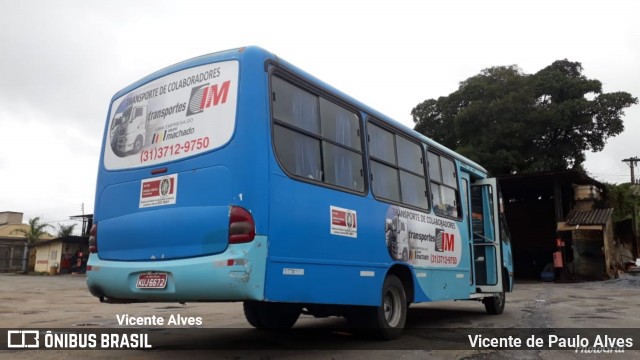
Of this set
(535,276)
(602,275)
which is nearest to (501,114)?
(535,276)

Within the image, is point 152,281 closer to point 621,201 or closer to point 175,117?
point 175,117

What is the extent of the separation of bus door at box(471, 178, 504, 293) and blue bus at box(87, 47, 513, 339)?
3.36 meters

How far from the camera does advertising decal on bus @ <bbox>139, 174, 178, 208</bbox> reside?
16.1 ft

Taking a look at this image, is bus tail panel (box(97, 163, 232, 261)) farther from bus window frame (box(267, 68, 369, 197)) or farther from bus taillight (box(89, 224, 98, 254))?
bus window frame (box(267, 68, 369, 197))

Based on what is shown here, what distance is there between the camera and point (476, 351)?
6.02 meters

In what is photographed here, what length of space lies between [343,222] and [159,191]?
1.95m

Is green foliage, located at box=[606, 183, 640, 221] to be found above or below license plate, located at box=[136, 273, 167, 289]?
above

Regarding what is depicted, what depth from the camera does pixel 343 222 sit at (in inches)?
218

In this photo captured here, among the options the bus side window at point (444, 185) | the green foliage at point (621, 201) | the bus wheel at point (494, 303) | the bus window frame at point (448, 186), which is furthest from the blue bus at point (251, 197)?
the green foliage at point (621, 201)

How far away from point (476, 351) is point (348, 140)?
2.92 metres

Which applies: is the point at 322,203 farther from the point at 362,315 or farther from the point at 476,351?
the point at 476,351

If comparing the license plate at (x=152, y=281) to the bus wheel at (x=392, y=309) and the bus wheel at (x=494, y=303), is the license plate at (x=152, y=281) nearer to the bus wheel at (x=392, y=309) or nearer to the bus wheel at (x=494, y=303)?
the bus wheel at (x=392, y=309)

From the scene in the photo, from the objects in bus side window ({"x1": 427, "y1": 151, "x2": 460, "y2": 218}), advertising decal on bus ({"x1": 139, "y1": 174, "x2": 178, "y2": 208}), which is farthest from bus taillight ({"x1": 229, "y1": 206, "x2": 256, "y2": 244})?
bus side window ({"x1": 427, "y1": 151, "x2": 460, "y2": 218})

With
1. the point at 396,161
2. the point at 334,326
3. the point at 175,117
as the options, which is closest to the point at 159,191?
the point at 175,117
